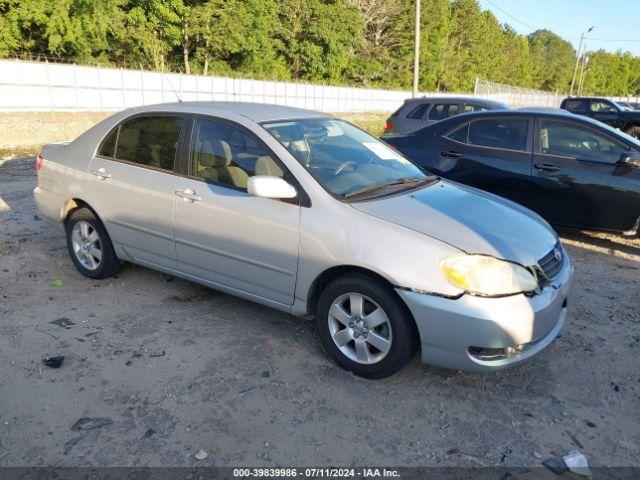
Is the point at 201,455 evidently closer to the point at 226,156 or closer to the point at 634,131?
the point at 226,156

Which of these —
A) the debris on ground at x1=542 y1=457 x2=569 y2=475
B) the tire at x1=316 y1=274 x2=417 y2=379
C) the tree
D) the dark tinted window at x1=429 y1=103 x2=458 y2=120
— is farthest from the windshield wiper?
the tree

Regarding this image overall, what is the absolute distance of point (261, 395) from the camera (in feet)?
10.6

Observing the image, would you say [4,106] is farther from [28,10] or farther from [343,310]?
[343,310]

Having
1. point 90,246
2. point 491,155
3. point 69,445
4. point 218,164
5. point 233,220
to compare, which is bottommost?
point 69,445

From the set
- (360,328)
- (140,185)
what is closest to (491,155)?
(360,328)

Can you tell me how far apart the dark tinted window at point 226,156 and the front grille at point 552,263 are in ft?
5.94

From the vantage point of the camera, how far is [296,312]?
3648 millimetres

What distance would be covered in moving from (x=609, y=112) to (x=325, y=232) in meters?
18.8

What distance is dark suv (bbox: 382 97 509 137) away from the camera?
11.3m

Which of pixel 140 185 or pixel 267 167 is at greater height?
pixel 267 167

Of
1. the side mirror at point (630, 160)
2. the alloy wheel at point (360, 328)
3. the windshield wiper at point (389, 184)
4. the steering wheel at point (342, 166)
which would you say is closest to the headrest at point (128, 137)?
the steering wheel at point (342, 166)

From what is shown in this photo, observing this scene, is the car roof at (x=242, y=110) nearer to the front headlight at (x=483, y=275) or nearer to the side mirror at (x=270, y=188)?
the side mirror at (x=270, y=188)

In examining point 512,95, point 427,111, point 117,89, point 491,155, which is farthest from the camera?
point 512,95

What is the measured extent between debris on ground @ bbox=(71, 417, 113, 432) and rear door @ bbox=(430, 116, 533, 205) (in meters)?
5.03
